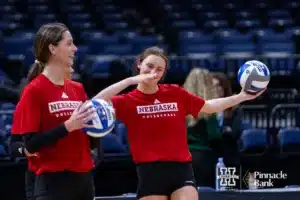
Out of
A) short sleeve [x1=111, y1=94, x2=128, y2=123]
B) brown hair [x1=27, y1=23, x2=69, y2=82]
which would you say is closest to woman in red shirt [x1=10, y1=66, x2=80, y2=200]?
brown hair [x1=27, y1=23, x2=69, y2=82]

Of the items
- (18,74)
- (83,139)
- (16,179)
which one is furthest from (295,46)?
(83,139)

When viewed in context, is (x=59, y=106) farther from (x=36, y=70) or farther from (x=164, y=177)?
(x=164, y=177)

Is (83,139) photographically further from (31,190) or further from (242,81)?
(242,81)

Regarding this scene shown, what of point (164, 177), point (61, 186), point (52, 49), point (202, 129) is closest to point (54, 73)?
point (52, 49)

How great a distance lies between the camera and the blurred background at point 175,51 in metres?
9.12

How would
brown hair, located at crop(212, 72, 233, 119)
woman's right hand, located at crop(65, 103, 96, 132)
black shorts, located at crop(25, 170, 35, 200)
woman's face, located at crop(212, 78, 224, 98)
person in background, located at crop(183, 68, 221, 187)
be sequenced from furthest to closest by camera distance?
brown hair, located at crop(212, 72, 233, 119)
woman's face, located at crop(212, 78, 224, 98)
person in background, located at crop(183, 68, 221, 187)
black shorts, located at crop(25, 170, 35, 200)
woman's right hand, located at crop(65, 103, 96, 132)

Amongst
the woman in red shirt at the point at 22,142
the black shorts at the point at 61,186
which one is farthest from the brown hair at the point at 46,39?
the black shorts at the point at 61,186

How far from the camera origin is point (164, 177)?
17.2 ft

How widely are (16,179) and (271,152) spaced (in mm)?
3022

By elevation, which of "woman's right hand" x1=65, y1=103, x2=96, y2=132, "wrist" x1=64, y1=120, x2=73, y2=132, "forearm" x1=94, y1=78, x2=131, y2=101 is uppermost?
"forearm" x1=94, y1=78, x2=131, y2=101

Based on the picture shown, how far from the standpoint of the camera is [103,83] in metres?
13.4

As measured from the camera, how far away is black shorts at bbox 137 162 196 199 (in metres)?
5.24

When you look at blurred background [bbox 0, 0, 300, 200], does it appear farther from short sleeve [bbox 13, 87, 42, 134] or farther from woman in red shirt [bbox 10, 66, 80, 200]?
short sleeve [bbox 13, 87, 42, 134]

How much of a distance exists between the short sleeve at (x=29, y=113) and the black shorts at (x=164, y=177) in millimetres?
1091
